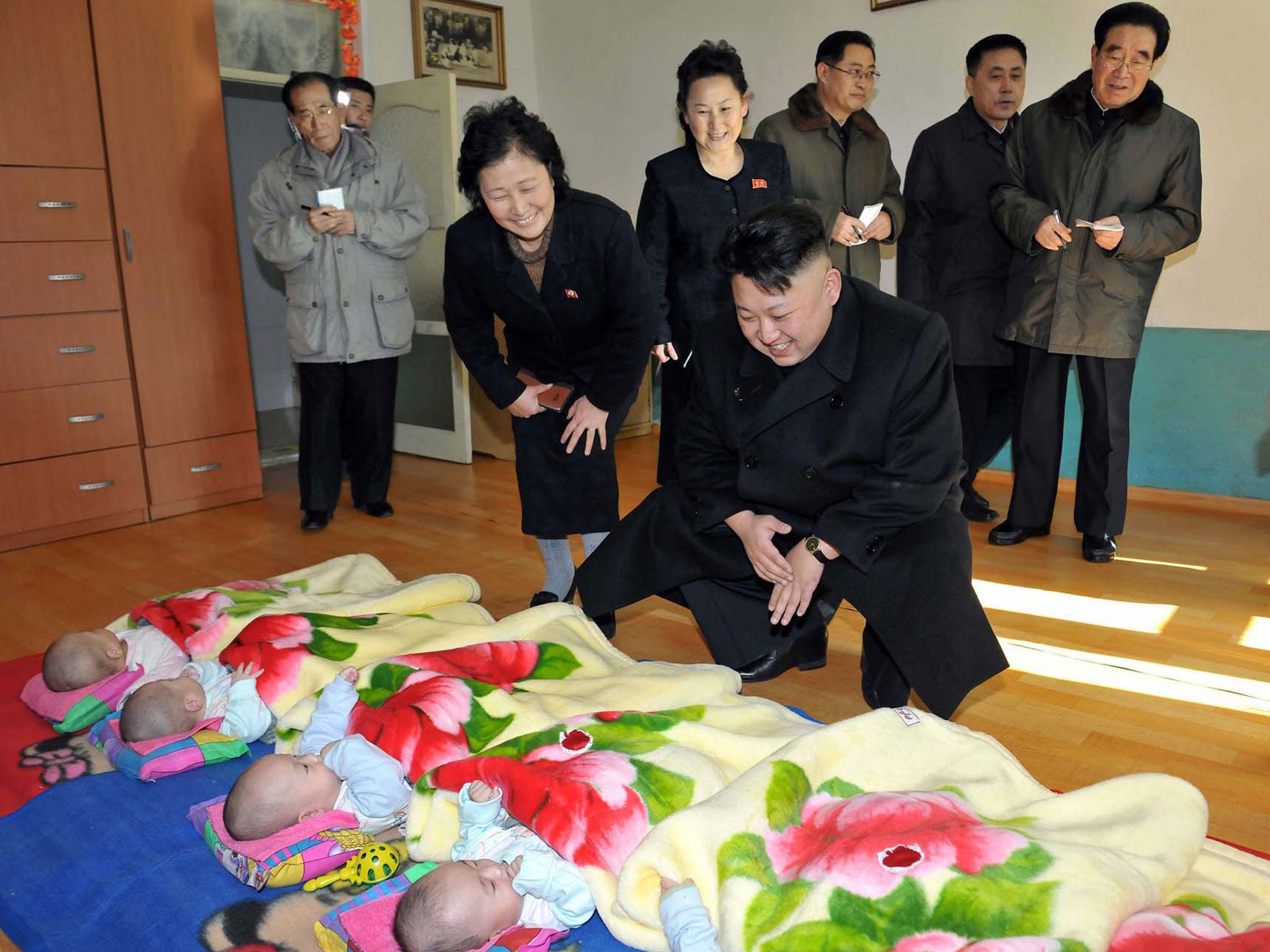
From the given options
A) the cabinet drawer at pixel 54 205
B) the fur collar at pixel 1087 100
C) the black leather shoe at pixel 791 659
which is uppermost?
the fur collar at pixel 1087 100

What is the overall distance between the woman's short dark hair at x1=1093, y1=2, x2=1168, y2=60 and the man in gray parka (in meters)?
2.29

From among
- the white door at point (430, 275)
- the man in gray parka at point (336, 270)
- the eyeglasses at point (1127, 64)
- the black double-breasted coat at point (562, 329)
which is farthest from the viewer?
the white door at point (430, 275)

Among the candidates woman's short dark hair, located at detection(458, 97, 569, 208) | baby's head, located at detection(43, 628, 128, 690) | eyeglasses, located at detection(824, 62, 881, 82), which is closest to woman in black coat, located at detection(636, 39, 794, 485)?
eyeglasses, located at detection(824, 62, 881, 82)

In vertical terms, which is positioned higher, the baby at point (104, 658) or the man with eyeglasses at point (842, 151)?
the man with eyeglasses at point (842, 151)

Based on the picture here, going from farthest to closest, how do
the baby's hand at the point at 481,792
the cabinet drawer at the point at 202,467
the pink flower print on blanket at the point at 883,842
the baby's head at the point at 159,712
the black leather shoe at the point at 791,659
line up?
the cabinet drawer at the point at 202,467 < the black leather shoe at the point at 791,659 < the baby's head at the point at 159,712 < the baby's hand at the point at 481,792 < the pink flower print on blanket at the point at 883,842

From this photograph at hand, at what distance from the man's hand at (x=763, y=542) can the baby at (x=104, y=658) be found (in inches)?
46.0

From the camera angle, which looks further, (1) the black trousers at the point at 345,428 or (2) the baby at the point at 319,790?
(1) the black trousers at the point at 345,428

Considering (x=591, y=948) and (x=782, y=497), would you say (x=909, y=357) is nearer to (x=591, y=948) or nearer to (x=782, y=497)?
(x=782, y=497)

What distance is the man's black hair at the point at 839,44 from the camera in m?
3.29

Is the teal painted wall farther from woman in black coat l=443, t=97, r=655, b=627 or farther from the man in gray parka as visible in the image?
the man in gray parka

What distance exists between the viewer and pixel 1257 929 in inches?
46.6

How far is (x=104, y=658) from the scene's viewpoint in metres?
2.08

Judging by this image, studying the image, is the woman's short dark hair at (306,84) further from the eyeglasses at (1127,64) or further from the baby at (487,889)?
the baby at (487,889)

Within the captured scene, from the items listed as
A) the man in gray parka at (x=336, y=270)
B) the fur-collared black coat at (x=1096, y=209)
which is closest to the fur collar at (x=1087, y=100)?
the fur-collared black coat at (x=1096, y=209)
